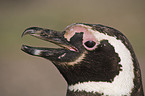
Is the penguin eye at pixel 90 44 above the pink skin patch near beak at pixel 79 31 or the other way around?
the other way around

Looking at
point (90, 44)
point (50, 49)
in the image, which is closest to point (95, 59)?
point (90, 44)

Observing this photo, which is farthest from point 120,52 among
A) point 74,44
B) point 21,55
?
point 21,55

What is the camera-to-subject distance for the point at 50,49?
987mm

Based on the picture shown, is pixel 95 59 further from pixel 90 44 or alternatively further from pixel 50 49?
pixel 50 49

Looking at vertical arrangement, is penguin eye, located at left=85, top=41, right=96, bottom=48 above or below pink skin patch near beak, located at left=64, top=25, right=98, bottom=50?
below

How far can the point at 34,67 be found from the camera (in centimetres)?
350

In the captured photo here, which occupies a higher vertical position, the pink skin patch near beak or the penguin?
the pink skin patch near beak

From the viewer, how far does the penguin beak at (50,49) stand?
0.97m

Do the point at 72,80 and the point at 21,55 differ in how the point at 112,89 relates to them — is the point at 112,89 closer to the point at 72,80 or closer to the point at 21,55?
the point at 72,80

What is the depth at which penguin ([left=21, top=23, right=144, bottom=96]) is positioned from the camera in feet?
3.14

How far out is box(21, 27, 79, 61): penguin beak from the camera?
97 centimetres

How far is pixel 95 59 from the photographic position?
3.18 ft

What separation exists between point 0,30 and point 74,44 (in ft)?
11.8

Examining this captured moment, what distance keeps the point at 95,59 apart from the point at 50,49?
0.16 metres
